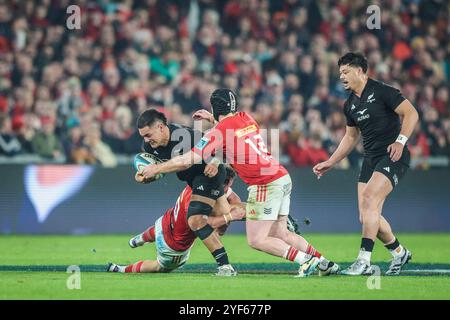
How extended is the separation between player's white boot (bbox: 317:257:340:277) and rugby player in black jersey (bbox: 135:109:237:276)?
0.98m

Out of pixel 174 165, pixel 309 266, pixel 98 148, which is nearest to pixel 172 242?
pixel 174 165

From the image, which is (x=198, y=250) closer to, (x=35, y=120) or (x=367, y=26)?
(x=35, y=120)

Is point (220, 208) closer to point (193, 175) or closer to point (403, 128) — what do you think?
point (193, 175)

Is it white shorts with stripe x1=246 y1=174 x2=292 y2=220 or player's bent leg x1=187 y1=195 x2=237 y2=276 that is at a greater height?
white shorts with stripe x1=246 y1=174 x2=292 y2=220

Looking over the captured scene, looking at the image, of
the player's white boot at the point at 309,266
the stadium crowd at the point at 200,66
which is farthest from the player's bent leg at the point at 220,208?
the stadium crowd at the point at 200,66

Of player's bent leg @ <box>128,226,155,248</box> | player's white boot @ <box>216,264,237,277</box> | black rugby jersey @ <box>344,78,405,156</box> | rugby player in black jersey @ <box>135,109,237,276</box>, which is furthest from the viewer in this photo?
player's bent leg @ <box>128,226,155,248</box>

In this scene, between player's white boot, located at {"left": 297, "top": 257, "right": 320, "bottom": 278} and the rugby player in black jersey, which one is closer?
player's white boot, located at {"left": 297, "top": 257, "right": 320, "bottom": 278}

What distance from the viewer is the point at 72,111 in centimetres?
1864

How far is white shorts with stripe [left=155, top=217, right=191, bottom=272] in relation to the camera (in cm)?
1150

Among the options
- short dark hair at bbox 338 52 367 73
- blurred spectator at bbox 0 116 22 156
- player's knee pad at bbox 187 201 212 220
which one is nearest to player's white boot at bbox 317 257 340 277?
player's knee pad at bbox 187 201 212 220

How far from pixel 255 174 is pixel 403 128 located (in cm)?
173

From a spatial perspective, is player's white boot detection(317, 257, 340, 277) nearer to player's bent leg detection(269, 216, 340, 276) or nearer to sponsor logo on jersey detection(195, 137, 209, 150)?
player's bent leg detection(269, 216, 340, 276)

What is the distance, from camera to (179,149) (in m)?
11.6

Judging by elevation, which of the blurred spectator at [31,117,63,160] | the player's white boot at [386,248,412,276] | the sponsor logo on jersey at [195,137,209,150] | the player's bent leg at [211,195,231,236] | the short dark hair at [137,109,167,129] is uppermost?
the short dark hair at [137,109,167,129]
